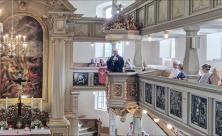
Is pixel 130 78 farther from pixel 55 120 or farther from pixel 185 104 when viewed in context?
pixel 55 120

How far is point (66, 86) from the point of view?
18734mm

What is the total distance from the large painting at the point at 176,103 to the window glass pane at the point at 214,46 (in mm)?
6351

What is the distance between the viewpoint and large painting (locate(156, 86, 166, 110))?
1039cm

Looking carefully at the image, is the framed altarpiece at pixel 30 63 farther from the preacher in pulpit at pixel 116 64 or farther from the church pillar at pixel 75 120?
the preacher in pulpit at pixel 116 64

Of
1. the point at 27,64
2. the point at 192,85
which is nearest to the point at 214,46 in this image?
the point at 192,85

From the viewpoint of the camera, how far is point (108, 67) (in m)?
13.2

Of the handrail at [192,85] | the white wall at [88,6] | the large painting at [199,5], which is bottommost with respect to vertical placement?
the handrail at [192,85]

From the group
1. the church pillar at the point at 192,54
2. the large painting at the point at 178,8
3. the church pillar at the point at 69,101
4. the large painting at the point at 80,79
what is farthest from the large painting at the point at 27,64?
A: the church pillar at the point at 192,54

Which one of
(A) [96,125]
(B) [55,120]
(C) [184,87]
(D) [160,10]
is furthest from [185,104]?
(A) [96,125]

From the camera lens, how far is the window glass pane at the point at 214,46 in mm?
15249

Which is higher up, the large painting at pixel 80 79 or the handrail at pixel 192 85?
the handrail at pixel 192 85

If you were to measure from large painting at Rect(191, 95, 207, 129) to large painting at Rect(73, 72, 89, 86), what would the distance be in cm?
1158

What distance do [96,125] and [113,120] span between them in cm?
606

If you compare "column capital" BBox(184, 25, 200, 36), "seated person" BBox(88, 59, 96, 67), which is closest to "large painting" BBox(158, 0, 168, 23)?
"column capital" BBox(184, 25, 200, 36)
